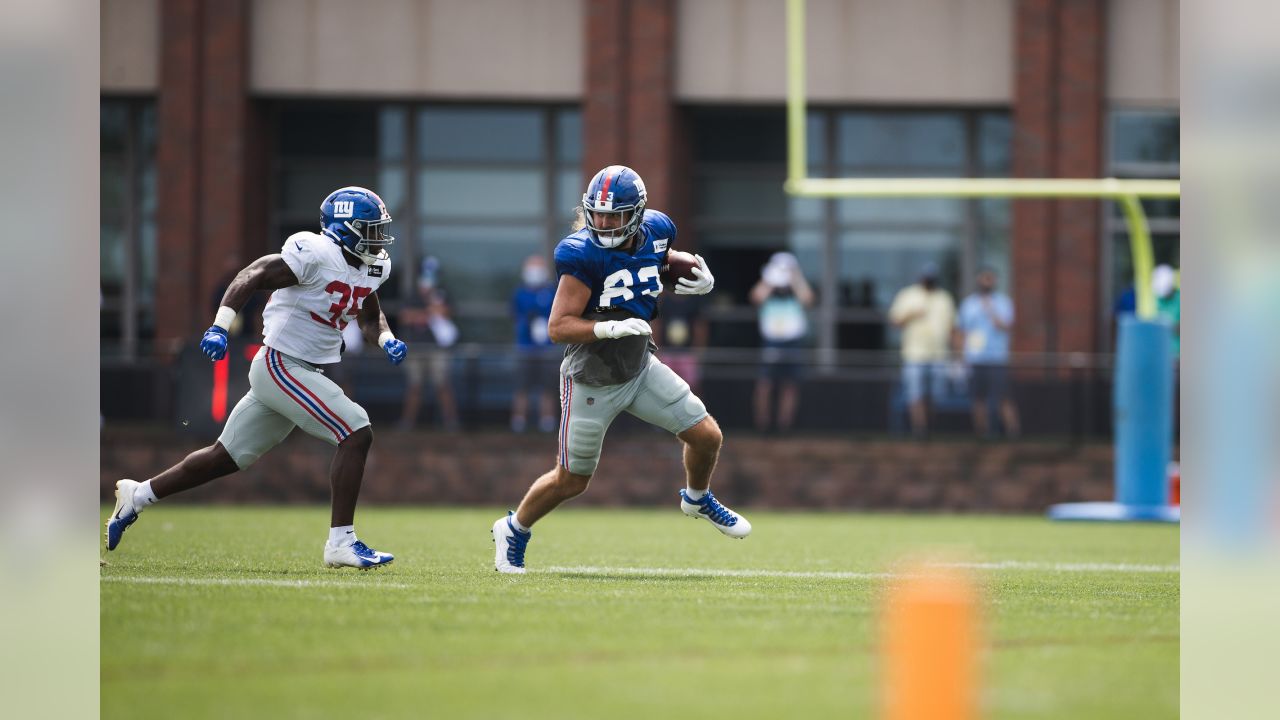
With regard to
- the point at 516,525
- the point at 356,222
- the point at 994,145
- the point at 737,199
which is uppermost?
the point at 994,145

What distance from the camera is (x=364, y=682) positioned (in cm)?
507

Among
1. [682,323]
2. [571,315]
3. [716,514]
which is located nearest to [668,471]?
[682,323]

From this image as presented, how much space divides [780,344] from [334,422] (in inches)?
398

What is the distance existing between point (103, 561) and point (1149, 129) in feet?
56.0

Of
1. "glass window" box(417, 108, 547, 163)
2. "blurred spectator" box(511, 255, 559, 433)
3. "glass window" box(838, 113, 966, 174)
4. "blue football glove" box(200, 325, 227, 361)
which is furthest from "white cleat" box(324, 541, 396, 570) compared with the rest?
"glass window" box(838, 113, 966, 174)

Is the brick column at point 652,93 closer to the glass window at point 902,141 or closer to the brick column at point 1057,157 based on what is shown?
the glass window at point 902,141

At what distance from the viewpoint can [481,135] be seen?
23312 millimetres

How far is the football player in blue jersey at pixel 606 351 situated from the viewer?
7.94 meters

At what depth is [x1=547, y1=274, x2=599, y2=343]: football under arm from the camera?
788cm

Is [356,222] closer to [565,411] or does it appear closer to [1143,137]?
[565,411]

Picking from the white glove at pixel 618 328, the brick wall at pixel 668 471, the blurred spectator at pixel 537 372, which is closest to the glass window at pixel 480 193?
the blurred spectator at pixel 537 372

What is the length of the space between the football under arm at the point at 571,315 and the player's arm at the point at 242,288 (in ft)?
4.46
